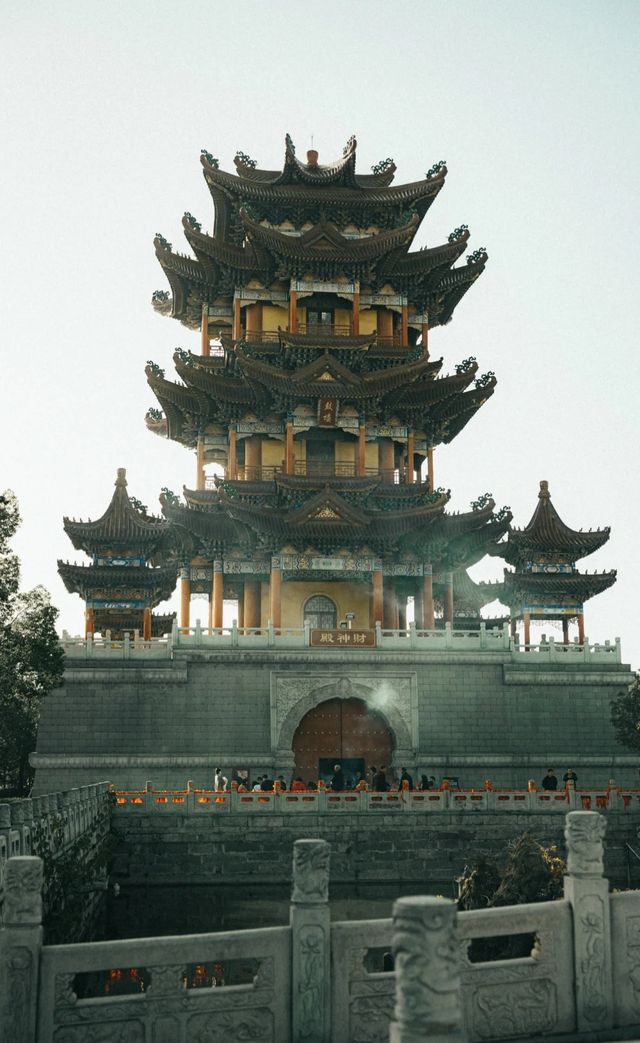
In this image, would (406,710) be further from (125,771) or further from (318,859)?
(318,859)

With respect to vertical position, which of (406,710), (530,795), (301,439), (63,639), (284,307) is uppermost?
(284,307)

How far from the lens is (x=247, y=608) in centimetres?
3475

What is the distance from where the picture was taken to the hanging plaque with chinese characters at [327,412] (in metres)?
35.6

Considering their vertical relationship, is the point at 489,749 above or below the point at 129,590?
below

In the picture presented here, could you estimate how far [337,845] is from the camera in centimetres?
2419

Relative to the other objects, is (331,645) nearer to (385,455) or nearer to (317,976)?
(385,455)

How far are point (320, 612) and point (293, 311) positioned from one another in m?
10.1

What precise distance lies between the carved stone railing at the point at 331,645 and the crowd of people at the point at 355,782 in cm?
329

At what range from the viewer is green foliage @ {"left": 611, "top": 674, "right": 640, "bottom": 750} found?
28.7 meters

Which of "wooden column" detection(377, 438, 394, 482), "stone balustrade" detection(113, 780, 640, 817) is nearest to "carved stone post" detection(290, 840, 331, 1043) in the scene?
"stone balustrade" detection(113, 780, 640, 817)

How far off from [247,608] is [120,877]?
12.3 meters

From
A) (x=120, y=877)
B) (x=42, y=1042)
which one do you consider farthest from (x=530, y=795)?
(x=42, y=1042)

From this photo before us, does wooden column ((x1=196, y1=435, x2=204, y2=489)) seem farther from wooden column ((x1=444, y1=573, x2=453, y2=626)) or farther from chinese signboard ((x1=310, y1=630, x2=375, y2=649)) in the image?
wooden column ((x1=444, y1=573, x2=453, y2=626))

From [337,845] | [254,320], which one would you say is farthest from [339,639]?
Answer: [254,320]
